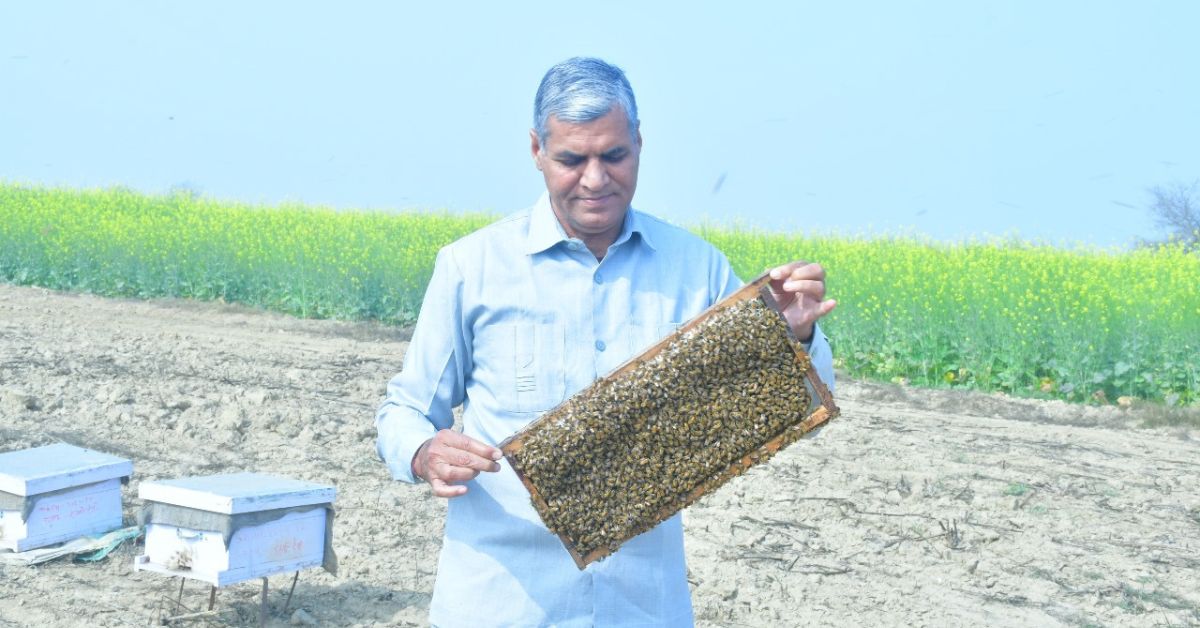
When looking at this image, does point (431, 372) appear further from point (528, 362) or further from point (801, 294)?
point (801, 294)

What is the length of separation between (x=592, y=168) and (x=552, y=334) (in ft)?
1.38

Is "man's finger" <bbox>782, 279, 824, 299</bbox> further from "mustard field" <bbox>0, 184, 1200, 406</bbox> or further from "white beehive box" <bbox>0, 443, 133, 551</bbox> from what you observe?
"mustard field" <bbox>0, 184, 1200, 406</bbox>

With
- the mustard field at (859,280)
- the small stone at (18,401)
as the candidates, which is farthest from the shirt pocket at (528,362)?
the mustard field at (859,280)

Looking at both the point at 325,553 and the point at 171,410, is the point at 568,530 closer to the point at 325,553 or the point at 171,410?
the point at 325,553

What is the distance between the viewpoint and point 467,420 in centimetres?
315

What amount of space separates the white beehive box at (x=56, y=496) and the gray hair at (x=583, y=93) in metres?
4.40

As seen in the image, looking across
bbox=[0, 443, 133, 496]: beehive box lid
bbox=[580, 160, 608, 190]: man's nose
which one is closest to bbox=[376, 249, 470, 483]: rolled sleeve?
bbox=[580, 160, 608, 190]: man's nose

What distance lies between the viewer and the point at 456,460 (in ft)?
8.95

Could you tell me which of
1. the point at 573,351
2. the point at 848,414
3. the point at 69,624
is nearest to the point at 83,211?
the point at 848,414

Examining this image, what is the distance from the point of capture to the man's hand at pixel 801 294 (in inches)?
113

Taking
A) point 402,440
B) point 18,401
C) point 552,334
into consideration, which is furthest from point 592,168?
point 18,401

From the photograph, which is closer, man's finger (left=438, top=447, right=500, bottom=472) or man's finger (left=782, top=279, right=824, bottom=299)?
man's finger (left=438, top=447, right=500, bottom=472)

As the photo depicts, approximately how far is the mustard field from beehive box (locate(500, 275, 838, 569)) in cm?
1104

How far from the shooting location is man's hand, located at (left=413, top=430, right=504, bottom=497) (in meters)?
2.72
